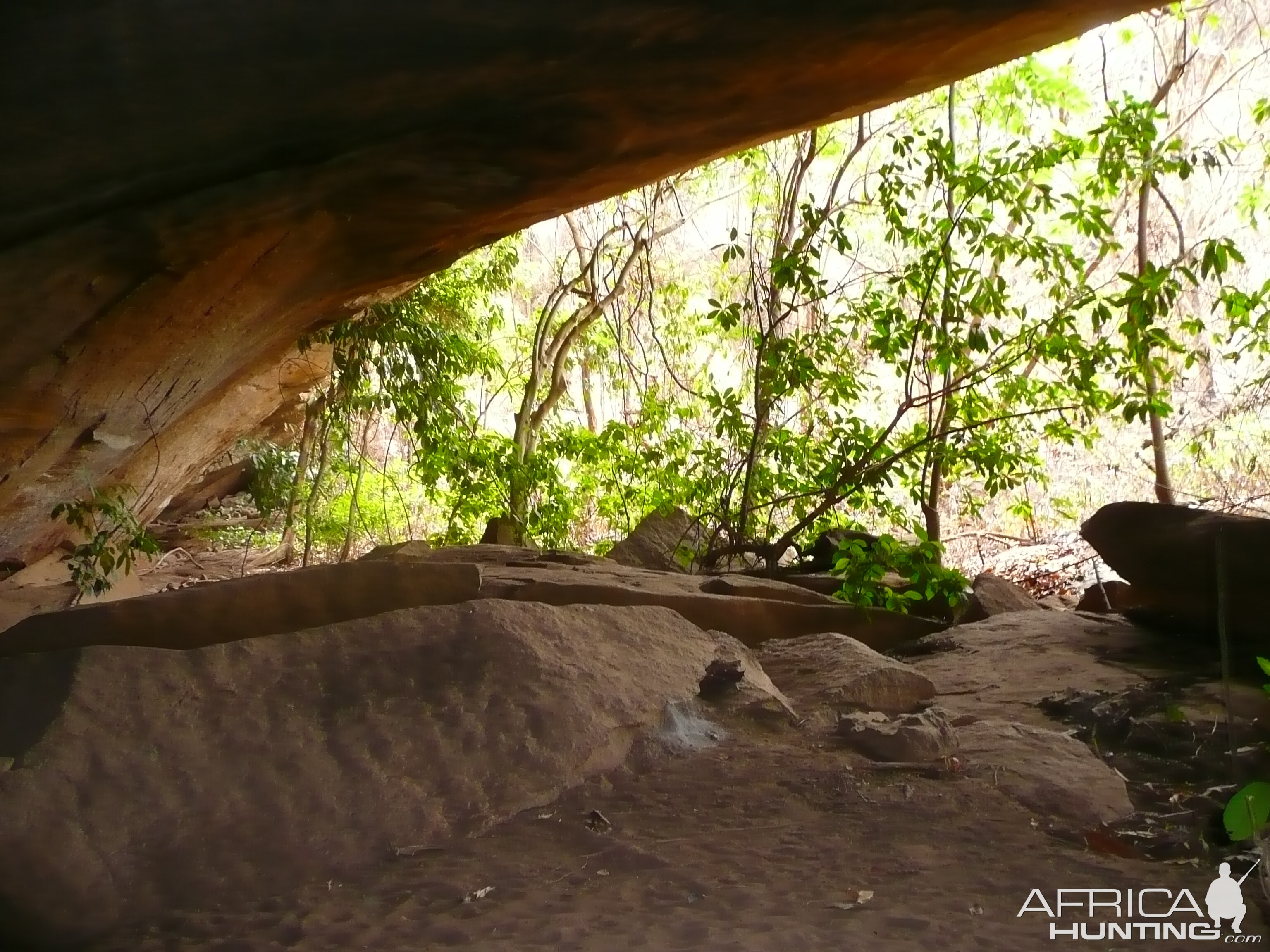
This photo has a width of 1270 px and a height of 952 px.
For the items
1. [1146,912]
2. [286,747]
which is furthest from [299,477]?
[1146,912]

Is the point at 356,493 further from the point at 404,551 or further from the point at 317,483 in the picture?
the point at 404,551

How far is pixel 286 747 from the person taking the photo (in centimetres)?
267

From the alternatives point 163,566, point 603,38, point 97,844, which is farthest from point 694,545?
point 163,566

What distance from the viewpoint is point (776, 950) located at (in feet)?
6.32

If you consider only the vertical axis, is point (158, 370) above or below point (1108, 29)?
below

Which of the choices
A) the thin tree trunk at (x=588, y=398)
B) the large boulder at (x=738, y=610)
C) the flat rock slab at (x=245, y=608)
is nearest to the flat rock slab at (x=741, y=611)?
the large boulder at (x=738, y=610)

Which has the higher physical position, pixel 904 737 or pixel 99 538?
pixel 99 538

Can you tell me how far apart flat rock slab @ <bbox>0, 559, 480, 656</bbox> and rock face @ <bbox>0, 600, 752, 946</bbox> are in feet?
0.91

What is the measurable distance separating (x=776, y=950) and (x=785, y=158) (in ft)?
25.9

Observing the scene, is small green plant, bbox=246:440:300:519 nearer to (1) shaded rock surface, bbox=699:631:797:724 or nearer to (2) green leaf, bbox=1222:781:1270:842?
(1) shaded rock surface, bbox=699:631:797:724

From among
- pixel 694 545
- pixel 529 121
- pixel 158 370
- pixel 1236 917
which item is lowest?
pixel 1236 917

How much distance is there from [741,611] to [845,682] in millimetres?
937

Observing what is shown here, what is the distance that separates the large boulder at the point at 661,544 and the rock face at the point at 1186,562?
2.69 meters

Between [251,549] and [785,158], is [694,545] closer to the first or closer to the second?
[785,158]
